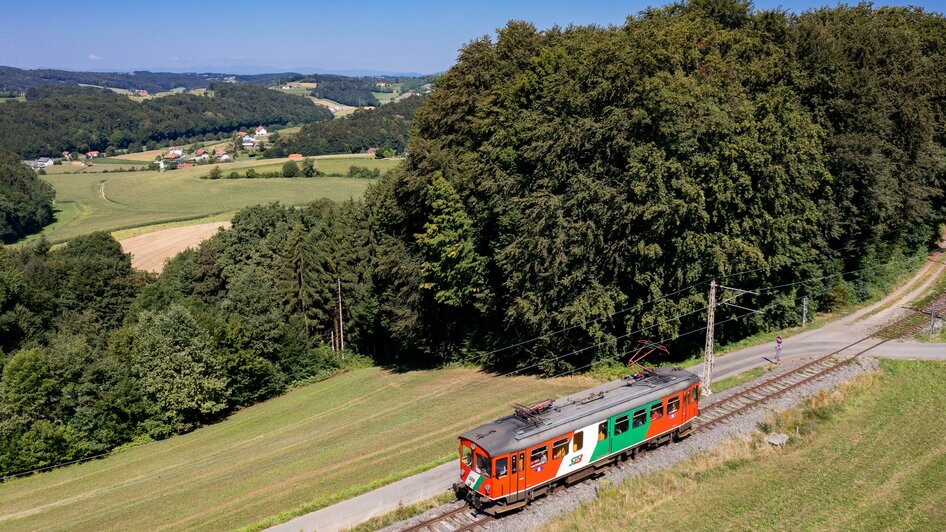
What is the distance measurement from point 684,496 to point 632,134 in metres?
17.2

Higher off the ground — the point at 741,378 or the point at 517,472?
the point at 517,472

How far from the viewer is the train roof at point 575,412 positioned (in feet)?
61.3

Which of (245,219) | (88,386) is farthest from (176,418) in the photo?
(245,219)

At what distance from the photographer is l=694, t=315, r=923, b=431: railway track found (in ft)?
81.2

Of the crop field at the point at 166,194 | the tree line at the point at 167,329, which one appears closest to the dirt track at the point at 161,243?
the tree line at the point at 167,329

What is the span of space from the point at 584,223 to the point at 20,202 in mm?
96130

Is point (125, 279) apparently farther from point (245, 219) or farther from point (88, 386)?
point (88, 386)

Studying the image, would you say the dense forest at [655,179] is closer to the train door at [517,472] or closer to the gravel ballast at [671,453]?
the gravel ballast at [671,453]

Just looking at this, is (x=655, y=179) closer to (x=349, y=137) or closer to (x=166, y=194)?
(x=166, y=194)

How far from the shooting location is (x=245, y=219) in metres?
62.3

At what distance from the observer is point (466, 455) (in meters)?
19.4

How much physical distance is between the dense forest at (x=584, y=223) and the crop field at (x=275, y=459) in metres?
2.82

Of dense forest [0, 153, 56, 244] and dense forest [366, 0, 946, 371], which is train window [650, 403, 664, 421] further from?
dense forest [0, 153, 56, 244]

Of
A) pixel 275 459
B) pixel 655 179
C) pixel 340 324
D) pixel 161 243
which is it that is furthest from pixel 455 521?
pixel 161 243
